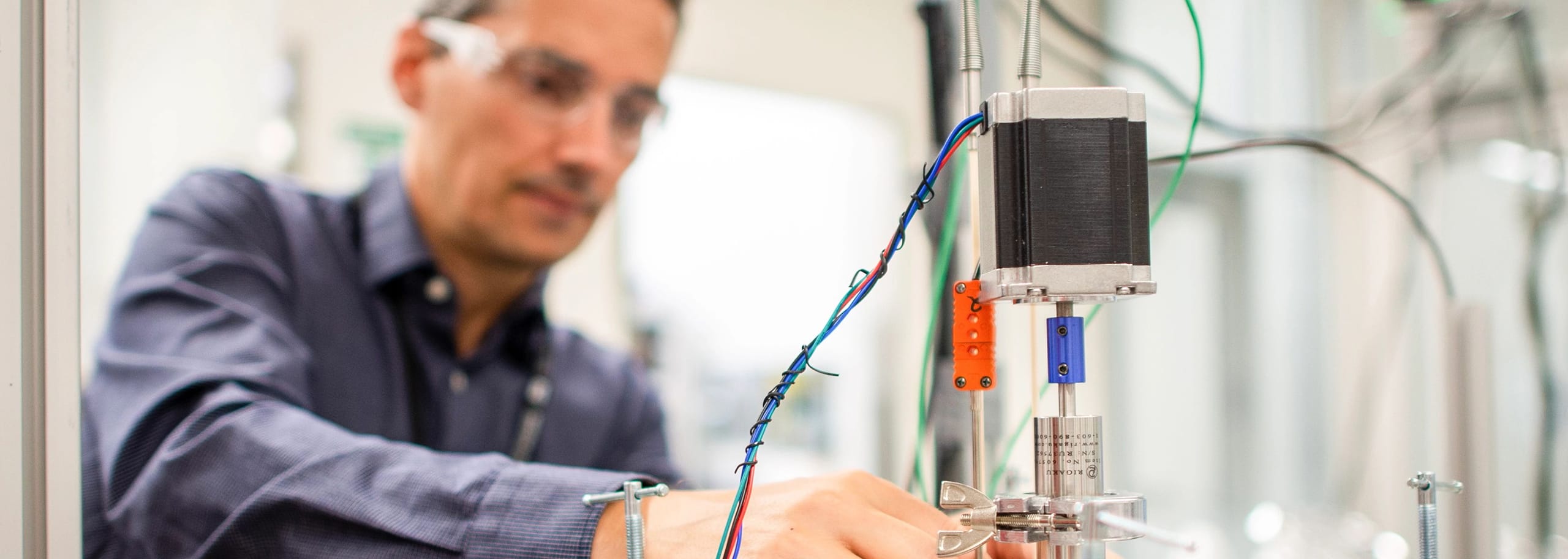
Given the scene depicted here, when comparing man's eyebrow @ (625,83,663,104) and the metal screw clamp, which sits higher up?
man's eyebrow @ (625,83,663,104)

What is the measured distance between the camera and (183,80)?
57.6 inches

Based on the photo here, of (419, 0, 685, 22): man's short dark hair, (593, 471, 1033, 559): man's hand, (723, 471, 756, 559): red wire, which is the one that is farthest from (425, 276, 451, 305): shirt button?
(723, 471, 756, 559): red wire

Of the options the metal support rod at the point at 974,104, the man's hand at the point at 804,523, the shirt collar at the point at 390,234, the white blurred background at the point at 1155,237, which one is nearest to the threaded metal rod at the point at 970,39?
the metal support rod at the point at 974,104

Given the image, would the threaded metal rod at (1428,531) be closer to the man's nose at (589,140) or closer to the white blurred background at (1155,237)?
the man's nose at (589,140)

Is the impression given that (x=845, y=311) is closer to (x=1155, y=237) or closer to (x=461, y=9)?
(x=461, y=9)

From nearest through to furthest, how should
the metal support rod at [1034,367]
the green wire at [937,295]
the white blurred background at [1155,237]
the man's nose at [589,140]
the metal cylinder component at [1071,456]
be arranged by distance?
the metal cylinder component at [1071,456], the metal support rod at [1034,367], the green wire at [937,295], the man's nose at [589,140], the white blurred background at [1155,237]

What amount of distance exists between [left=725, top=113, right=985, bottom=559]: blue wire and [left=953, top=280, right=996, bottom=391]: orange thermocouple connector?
48mm

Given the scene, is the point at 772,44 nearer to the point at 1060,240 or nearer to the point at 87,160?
the point at 87,160

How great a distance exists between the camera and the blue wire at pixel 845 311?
472mm

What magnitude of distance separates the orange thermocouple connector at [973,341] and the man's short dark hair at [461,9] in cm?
85

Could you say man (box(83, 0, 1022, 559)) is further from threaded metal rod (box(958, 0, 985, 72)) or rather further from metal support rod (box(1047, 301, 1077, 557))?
threaded metal rod (box(958, 0, 985, 72))

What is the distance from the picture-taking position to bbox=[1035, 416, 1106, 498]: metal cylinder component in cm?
45

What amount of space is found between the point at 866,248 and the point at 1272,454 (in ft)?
4.14

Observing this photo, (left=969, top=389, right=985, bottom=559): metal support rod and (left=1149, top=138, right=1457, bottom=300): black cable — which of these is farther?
(left=1149, top=138, right=1457, bottom=300): black cable
